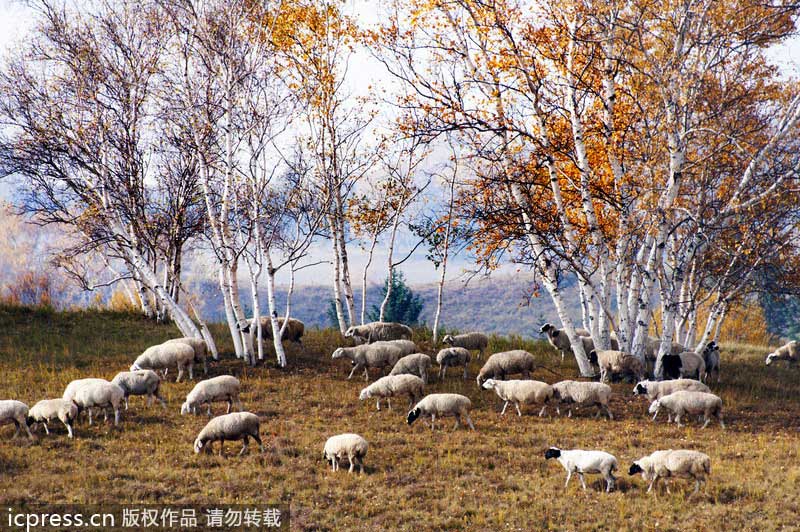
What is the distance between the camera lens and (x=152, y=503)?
39.5 feet

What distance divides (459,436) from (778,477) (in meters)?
6.31

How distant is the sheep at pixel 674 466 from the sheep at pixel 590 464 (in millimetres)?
463

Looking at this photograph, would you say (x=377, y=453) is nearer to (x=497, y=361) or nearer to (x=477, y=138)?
(x=497, y=361)

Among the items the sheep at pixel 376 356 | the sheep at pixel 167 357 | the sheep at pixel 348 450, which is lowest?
the sheep at pixel 348 450

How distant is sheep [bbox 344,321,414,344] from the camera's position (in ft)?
85.7

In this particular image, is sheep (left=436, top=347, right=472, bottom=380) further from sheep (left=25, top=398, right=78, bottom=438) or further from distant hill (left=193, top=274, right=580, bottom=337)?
distant hill (left=193, top=274, right=580, bottom=337)

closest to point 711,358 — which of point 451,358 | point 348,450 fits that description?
point 451,358

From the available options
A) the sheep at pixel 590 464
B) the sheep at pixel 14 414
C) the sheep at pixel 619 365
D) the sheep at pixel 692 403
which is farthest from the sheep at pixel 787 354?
the sheep at pixel 14 414

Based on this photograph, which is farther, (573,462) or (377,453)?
(377,453)

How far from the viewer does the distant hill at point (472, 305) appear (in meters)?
118

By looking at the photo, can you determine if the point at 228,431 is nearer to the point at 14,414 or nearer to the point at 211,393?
the point at 211,393

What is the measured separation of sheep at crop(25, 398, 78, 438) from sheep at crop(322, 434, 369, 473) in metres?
6.05

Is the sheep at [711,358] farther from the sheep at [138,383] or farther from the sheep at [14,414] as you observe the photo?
the sheep at [14,414]

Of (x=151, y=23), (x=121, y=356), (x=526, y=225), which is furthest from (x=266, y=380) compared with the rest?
(x=151, y=23)
